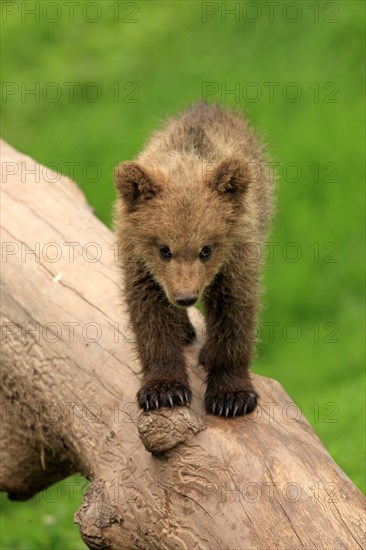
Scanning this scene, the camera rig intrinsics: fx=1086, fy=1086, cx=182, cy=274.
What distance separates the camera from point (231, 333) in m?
7.31

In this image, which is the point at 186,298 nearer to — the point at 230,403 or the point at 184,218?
the point at 184,218

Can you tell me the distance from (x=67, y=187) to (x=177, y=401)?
2.74 metres

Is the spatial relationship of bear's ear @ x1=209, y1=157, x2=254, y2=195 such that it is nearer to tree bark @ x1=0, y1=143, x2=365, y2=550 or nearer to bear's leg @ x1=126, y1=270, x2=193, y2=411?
bear's leg @ x1=126, y1=270, x2=193, y2=411

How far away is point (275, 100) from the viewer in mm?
15766

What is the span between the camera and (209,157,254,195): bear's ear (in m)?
6.82

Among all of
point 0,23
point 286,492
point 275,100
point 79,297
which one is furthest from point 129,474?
point 0,23

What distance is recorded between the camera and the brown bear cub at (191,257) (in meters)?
6.77

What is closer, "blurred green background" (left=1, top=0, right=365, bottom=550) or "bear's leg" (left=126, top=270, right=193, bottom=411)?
"bear's leg" (left=126, top=270, right=193, bottom=411)

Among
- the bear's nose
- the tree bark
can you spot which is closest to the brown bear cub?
the bear's nose

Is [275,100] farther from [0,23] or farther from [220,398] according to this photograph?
[220,398]

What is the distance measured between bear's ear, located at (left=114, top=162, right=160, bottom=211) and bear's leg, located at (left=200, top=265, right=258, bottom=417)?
0.75 meters

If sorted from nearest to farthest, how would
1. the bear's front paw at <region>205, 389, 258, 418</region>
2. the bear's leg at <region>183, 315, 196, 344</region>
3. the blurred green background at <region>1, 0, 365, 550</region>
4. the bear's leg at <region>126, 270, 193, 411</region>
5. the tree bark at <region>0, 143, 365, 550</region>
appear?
the tree bark at <region>0, 143, 365, 550</region> < the bear's front paw at <region>205, 389, 258, 418</region> < the bear's leg at <region>126, 270, 193, 411</region> < the bear's leg at <region>183, 315, 196, 344</region> < the blurred green background at <region>1, 0, 365, 550</region>

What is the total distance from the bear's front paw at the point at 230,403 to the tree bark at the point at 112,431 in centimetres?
7

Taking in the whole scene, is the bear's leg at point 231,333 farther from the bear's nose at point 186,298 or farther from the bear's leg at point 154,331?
the bear's nose at point 186,298
